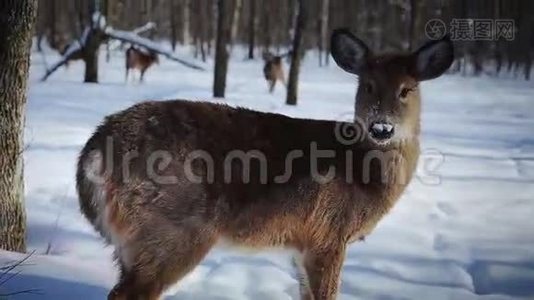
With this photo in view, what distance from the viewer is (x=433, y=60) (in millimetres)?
3141

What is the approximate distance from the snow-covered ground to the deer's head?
79 centimetres

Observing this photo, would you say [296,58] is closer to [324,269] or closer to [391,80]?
[391,80]

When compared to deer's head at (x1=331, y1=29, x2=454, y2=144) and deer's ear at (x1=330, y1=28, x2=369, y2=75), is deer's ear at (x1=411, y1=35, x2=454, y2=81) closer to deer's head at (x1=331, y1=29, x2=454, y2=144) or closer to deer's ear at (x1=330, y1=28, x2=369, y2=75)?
deer's head at (x1=331, y1=29, x2=454, y2=144)

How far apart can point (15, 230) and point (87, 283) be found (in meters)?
0.63

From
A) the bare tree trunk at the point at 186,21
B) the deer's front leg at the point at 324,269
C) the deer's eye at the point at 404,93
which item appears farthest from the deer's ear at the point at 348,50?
the bare tree trunk at the point at 186,21

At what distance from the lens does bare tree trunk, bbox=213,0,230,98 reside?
12.1 metres

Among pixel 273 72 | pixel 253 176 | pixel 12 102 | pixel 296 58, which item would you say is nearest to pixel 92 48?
pixel 296 58

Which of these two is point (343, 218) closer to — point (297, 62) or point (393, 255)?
point (393, 255)

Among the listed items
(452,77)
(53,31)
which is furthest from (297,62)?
(53,31)

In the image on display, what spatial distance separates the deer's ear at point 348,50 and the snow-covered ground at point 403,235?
964 mm

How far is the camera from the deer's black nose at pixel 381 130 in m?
2.96

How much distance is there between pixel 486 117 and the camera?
10570mm

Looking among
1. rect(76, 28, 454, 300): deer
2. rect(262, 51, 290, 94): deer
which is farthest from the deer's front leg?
rect(262, 51, 290, 94): deer

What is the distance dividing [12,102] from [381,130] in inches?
71.7
